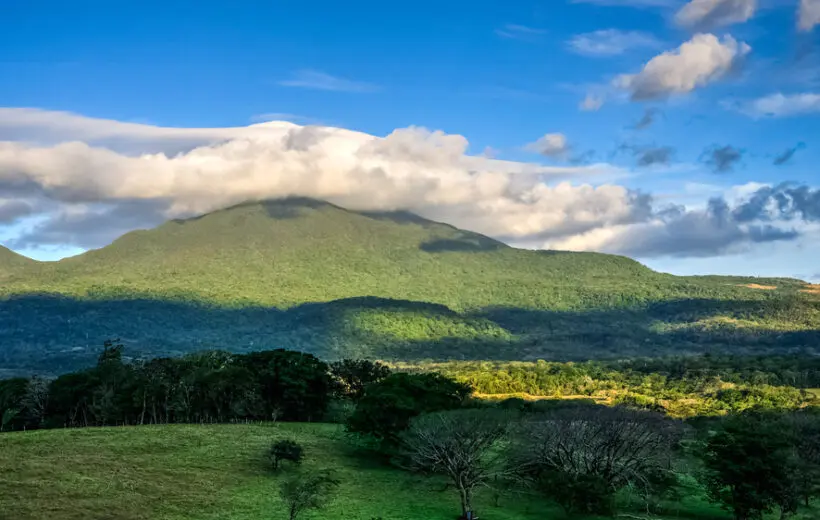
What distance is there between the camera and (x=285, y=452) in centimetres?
6200

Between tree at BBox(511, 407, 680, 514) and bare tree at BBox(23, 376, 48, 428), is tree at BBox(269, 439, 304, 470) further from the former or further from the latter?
bare tree at BBox(23, 376, 48, 428)

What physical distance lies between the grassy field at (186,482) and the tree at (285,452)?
1.29 meters

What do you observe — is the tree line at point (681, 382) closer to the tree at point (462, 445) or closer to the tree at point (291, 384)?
the tree at point (291, 384)

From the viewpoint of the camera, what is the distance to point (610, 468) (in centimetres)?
5691

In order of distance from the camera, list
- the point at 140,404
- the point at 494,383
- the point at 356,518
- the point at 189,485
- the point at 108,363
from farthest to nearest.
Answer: the point at 494,383
the point at 108,363
the point at 140,404
the point at 189,485
the point at 356,518

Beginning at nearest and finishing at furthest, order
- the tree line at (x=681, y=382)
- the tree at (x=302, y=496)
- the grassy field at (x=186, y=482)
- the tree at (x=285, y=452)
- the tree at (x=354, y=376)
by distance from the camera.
Answer: the tree at (x=302, y=496)
the grassy field at (x=186, y=482)
the tree at (x=285, y=452)
the tree at (x=354, y=376)
the tree line at (x=681, y=382)

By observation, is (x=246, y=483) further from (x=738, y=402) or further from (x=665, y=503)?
(x=738, y=402)

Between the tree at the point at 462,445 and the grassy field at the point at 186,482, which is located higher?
the tree at the point at 462,445

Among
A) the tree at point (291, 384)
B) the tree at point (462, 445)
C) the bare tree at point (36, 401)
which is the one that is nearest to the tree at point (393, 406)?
the tree at point (462, 445)

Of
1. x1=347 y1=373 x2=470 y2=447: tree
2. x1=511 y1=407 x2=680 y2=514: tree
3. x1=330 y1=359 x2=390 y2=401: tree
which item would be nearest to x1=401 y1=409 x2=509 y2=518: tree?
x1=511 y1=407 x2=680 y2=514: tree

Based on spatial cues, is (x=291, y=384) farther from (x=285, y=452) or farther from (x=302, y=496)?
(x=302, y=496)

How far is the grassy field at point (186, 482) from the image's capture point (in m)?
48.2

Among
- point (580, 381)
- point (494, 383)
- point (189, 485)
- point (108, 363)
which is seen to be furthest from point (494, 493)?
point (580, 381)

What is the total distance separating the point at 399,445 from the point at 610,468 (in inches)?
817
